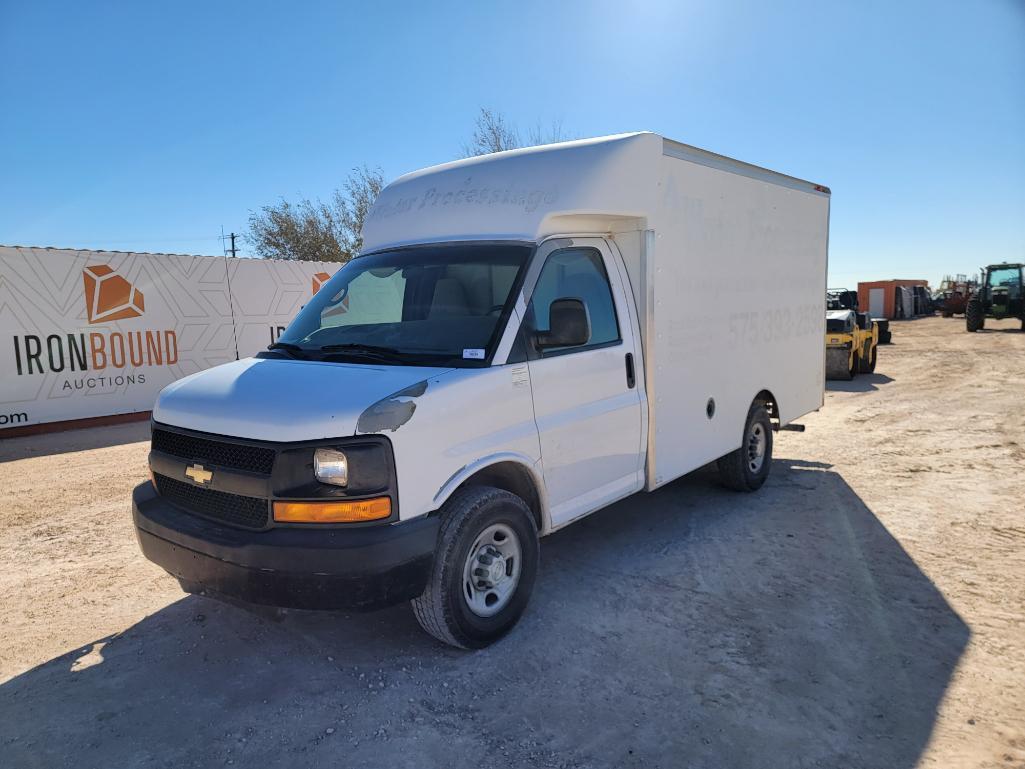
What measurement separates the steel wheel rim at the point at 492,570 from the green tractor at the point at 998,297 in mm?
30682

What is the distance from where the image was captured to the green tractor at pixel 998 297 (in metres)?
28.1

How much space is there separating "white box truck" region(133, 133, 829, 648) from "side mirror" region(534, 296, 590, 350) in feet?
0.04

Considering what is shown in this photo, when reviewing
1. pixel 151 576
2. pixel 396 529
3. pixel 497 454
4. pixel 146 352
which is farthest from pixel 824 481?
pixel 146 352

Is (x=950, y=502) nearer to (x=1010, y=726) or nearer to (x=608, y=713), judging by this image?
(x=1010, y=726)

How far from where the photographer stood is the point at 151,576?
499 cm

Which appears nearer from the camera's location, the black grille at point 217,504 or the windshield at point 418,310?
the black grille at point 217,504

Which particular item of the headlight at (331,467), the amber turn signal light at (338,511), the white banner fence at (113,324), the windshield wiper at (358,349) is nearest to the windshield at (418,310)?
the windshield wiper at (358,349)

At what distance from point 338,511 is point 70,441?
31.8 feet

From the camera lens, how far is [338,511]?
324cm

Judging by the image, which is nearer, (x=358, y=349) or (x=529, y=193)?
(x=358, y=349)

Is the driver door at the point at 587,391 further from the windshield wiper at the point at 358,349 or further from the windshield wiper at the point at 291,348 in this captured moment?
the windshield wiper at the point at 291,348

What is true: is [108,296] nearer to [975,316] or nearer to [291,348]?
[291,348]

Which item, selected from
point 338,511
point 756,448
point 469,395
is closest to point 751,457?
point 756,448

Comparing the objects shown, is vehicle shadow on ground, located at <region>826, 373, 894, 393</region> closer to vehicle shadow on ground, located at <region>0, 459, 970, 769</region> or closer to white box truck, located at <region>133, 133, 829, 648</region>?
white box truck, located at <region>133, 133, 829, 648</region>
